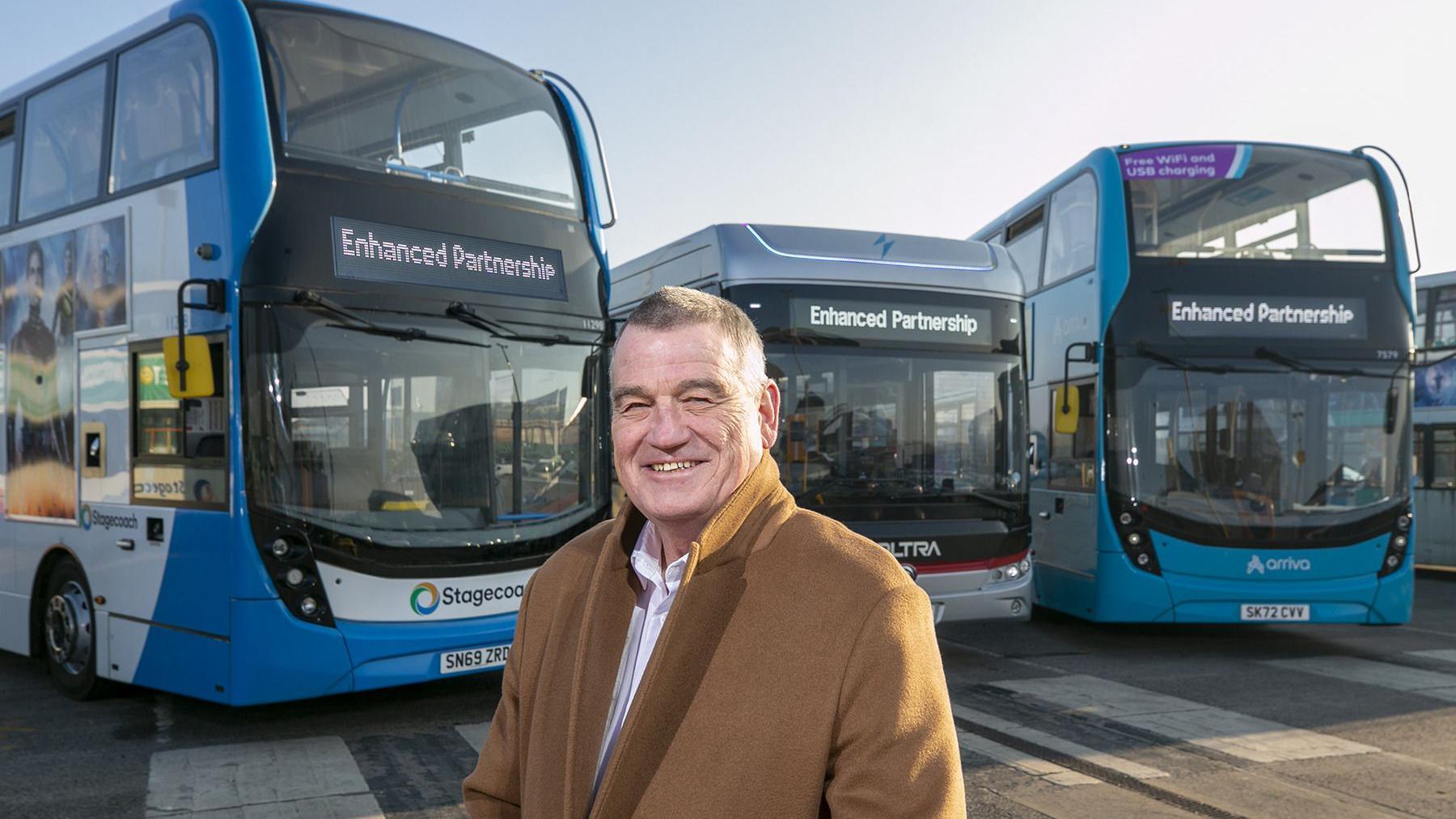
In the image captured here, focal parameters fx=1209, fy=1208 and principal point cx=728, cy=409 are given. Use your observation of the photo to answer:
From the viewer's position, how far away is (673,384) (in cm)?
200

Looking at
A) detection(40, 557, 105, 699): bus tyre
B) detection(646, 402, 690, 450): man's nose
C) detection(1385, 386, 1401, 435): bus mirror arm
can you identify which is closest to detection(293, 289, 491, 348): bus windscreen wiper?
detection(40, 557, 105, 699): bus tyre

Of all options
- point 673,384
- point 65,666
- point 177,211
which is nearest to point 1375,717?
point 673,384

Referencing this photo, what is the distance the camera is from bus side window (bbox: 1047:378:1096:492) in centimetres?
1000

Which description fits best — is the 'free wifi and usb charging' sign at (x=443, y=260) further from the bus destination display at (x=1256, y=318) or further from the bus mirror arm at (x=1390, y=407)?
the bus mirror arm at (x=1390, y=407)

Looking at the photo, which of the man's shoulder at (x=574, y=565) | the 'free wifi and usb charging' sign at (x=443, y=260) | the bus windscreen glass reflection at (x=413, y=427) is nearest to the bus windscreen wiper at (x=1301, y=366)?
the bus windscreen glass reflection at (x=413, y=427)

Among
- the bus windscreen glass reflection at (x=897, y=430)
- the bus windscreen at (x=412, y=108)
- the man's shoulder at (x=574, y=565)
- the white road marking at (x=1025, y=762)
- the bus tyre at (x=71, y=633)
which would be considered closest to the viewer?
the man's shoulder at (x=574, y=565)

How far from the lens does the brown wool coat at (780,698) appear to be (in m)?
1.74

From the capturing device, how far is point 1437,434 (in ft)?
52.6

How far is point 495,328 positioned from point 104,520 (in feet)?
8.39

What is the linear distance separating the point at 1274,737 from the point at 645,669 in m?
5.88

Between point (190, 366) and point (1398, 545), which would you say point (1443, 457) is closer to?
point (1398, 545)

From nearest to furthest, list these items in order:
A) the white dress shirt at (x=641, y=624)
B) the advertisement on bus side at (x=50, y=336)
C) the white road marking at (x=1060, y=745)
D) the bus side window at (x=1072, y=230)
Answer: the white dress shirt at (x=641, y=624) < the white road marking at (x=1060, y=745) < the advertisement on bus side at (x=50, y=336) < the bus side window at (x=1072, y=230)

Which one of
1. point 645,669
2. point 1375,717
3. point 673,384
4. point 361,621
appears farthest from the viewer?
point 1375,717

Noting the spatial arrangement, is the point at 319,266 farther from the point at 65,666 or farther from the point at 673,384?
the point at 673,384
